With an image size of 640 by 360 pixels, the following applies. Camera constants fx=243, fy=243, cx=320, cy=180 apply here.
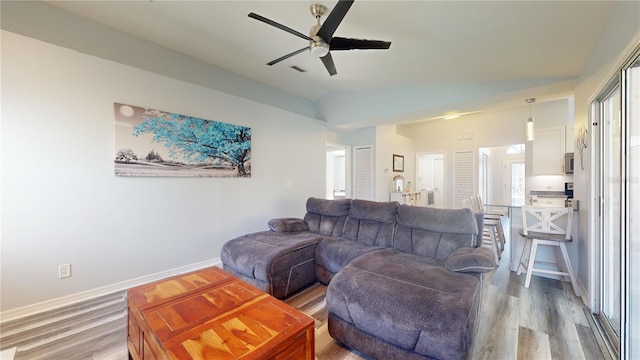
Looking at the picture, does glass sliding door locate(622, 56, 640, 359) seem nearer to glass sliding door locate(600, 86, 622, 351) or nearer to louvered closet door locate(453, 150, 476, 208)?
glass sliding door locate(600, 86, 622, 351)

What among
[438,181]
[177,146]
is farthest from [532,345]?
[438,181]

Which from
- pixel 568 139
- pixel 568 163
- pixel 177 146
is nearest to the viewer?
pixel 177 146

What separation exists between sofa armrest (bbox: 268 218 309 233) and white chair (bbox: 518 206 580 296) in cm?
269

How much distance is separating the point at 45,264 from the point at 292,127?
3.67 metres

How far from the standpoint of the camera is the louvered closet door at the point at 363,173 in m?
5.86

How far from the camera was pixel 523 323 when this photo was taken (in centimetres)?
205

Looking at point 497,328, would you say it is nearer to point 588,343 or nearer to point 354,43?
point 588,343

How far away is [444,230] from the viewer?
2.43 m

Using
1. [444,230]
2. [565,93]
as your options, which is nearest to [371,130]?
[565,93]

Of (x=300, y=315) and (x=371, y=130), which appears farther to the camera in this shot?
(x=371, y=130)

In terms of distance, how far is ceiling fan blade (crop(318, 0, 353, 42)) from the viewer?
5.53 feet

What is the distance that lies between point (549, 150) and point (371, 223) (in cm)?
405

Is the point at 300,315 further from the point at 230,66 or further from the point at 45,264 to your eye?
the point at 230,66

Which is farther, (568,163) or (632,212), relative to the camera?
(568,163)
